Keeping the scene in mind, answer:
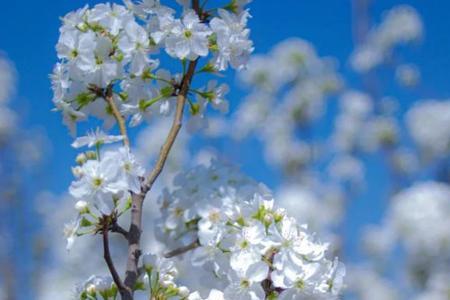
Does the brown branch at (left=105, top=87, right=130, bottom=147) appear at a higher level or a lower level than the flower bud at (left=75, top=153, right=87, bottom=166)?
higher

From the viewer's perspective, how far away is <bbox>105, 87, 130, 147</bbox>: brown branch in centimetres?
153

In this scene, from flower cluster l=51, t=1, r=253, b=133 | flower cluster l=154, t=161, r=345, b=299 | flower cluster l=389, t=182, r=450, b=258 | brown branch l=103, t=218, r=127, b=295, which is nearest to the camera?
brown branch l=103, t=218, r=127, b=295

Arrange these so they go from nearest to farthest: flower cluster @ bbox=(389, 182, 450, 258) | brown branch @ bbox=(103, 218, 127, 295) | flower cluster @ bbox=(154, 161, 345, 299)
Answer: brown branch @ bbox=(103, 218, 127, 295) < flower cluster @ bbox=(154, 161, 345, 299) < flower cluster @ bbox=(389, 182, 450, 258)

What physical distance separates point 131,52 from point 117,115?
15 cm

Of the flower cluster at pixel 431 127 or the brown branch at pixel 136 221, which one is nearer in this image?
the brown branch at pixel 136 221

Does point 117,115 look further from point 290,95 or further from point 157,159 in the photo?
point 290,95

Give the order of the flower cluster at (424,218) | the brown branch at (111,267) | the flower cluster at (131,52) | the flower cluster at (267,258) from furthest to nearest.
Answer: the flower cluster at (424,218)
the flower cluster at (131,52)
the flower cluster at (267,258)
the brown branch at (111,267)

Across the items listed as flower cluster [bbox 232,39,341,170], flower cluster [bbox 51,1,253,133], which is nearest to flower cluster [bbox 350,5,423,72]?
flower cluster [bbox 232,39,341,170]

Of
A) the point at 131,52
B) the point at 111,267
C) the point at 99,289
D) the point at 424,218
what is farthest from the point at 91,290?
the point at 424,218

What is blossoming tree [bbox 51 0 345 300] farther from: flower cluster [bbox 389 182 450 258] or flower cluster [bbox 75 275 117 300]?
flower cluster [bbox 389 182 450 258]

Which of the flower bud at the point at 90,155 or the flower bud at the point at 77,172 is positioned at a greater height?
the flower bud at the point at 90,155

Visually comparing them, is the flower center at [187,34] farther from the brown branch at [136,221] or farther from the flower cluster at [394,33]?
the flower cluster at [394,33]

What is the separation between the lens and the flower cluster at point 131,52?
1635 millimetres

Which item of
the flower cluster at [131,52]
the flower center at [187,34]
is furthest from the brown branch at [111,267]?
the flower center at [187,34]
